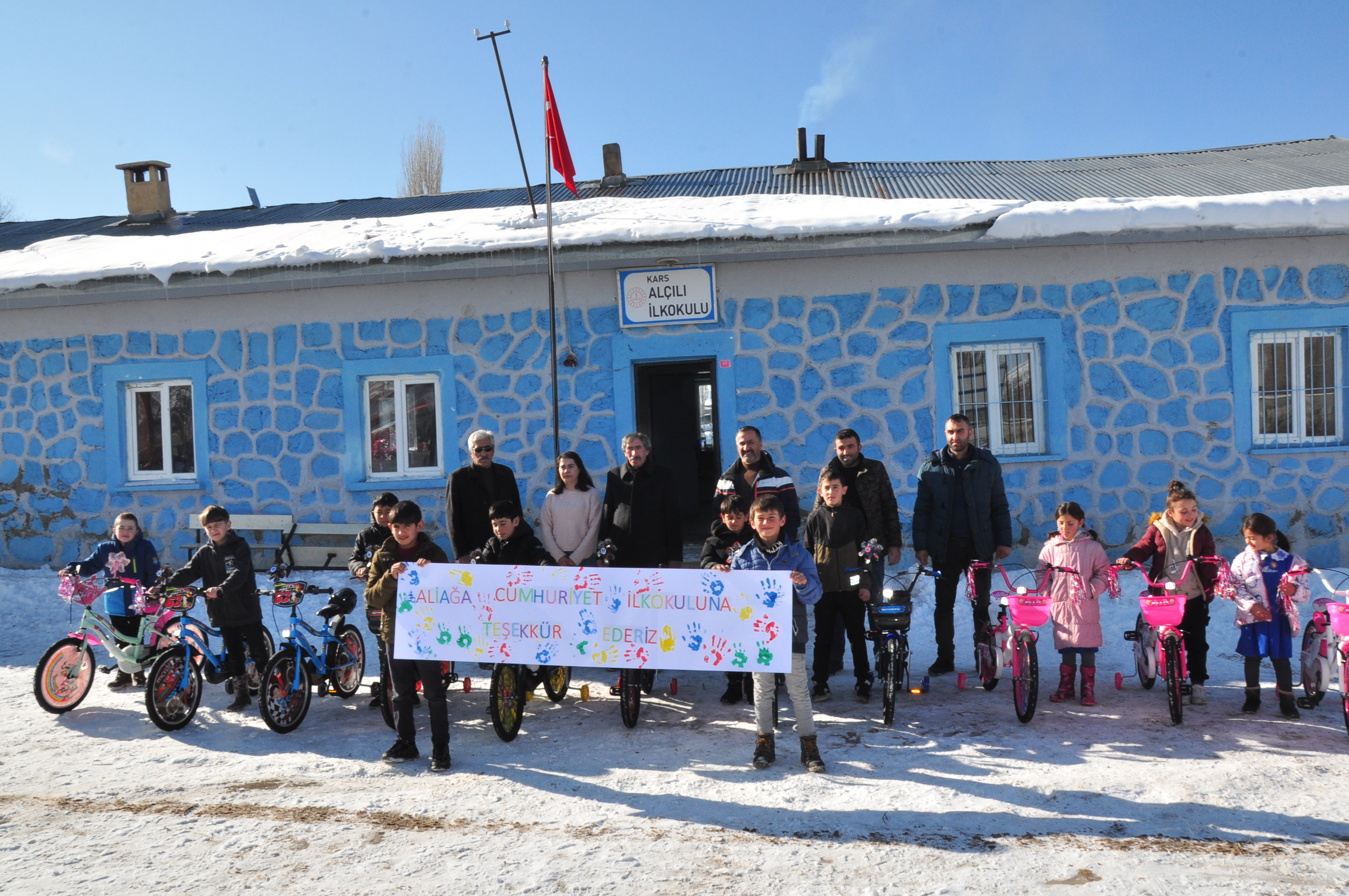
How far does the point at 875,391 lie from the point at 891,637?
132 inches

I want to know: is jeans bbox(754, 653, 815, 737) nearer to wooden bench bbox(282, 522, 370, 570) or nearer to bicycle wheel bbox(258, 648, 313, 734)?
bicycle wheel bbox(258, 648, 313, 734)

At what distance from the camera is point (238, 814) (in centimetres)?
414

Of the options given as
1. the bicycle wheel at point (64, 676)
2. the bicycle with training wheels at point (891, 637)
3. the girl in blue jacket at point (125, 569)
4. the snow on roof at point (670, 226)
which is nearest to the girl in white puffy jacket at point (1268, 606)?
the bicycle with training wheels at point (891, 637)

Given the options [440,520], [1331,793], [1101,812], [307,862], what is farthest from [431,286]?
[1331,793]

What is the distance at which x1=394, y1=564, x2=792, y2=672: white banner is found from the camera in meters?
4.90

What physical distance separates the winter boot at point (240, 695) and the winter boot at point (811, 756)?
3.68m

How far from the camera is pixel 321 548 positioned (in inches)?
350

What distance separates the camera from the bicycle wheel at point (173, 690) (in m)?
5.38

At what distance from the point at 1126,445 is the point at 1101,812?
201 inches

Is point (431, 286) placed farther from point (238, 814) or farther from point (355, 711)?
point (238, 814)

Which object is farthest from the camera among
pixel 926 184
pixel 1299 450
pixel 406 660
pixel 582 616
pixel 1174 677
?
pixel 926 184

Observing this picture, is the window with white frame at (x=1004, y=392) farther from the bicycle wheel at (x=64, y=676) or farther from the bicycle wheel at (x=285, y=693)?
the bicycle wheel at (x=64, y=676)

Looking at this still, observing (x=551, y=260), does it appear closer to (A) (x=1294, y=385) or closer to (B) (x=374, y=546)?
(B) (x=374, y=546)

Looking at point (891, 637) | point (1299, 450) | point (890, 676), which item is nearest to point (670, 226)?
point (891, 637)
